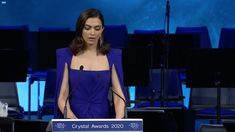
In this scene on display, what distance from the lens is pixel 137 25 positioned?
35.9ft

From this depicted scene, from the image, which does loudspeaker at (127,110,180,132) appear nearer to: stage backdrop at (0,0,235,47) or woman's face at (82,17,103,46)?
woman's face at (82,17,103,46)

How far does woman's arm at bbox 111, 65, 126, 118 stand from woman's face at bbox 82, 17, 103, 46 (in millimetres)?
260

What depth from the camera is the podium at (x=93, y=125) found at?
3.20 m

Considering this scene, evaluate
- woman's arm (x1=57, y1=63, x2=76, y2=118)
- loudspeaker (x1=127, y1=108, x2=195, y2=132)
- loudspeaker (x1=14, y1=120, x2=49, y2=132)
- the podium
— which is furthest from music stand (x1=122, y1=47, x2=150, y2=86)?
the podium

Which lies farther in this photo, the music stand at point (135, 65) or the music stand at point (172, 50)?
the music stand at point (172, 50)

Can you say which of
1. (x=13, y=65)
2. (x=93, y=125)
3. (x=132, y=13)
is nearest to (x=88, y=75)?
(x=93, y=125)

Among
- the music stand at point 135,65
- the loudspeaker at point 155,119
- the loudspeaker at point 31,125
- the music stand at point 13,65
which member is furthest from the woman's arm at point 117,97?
the music stand at point 135,65

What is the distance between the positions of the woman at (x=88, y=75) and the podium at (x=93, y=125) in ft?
2.81

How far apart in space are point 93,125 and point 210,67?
400cm

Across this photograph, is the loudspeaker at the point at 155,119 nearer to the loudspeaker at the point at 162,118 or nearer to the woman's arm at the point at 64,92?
the loudspeaker at the point at 162,118

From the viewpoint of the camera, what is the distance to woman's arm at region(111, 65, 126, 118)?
410 centimetres

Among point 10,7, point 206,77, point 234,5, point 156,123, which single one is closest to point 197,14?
point 234,5

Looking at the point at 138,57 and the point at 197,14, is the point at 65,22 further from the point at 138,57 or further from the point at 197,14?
the point at 138,57

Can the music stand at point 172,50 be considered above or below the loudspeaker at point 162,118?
above
